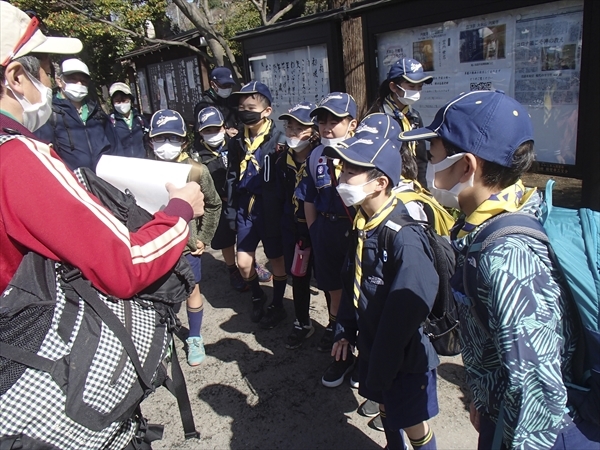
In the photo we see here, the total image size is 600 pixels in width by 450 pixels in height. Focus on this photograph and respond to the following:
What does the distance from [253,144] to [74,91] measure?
Result: 2134 mm

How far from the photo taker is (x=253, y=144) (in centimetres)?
401

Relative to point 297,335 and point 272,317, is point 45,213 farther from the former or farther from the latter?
point 272,317

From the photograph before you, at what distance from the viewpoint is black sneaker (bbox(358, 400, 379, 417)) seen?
9.70 feet

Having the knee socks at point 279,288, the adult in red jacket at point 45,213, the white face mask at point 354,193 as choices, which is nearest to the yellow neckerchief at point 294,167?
the knee socks at point 279,288

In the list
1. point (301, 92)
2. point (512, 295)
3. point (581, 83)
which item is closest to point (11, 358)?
point (512, 295)

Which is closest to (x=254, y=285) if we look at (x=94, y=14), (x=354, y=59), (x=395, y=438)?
(x=395, y=438)

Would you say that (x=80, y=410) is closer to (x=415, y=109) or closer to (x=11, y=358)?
(x=11, y=358)

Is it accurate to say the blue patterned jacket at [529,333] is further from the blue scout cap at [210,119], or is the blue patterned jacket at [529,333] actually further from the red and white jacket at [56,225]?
the blue scout cap at [210,119]

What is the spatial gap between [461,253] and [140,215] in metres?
1.10

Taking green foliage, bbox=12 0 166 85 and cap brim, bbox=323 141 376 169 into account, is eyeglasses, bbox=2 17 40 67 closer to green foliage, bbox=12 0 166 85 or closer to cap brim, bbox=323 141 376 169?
cap brim, bbox=323 141 376 169

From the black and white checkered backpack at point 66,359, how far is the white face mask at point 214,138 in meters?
3.08

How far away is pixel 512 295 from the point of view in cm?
Answer: 121

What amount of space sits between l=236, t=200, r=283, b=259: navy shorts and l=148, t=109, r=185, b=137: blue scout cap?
0.94 metres

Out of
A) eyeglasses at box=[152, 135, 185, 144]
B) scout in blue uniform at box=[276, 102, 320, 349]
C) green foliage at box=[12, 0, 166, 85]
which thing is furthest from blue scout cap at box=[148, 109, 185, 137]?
green foliage at box=[12, 0, 166, 85]
